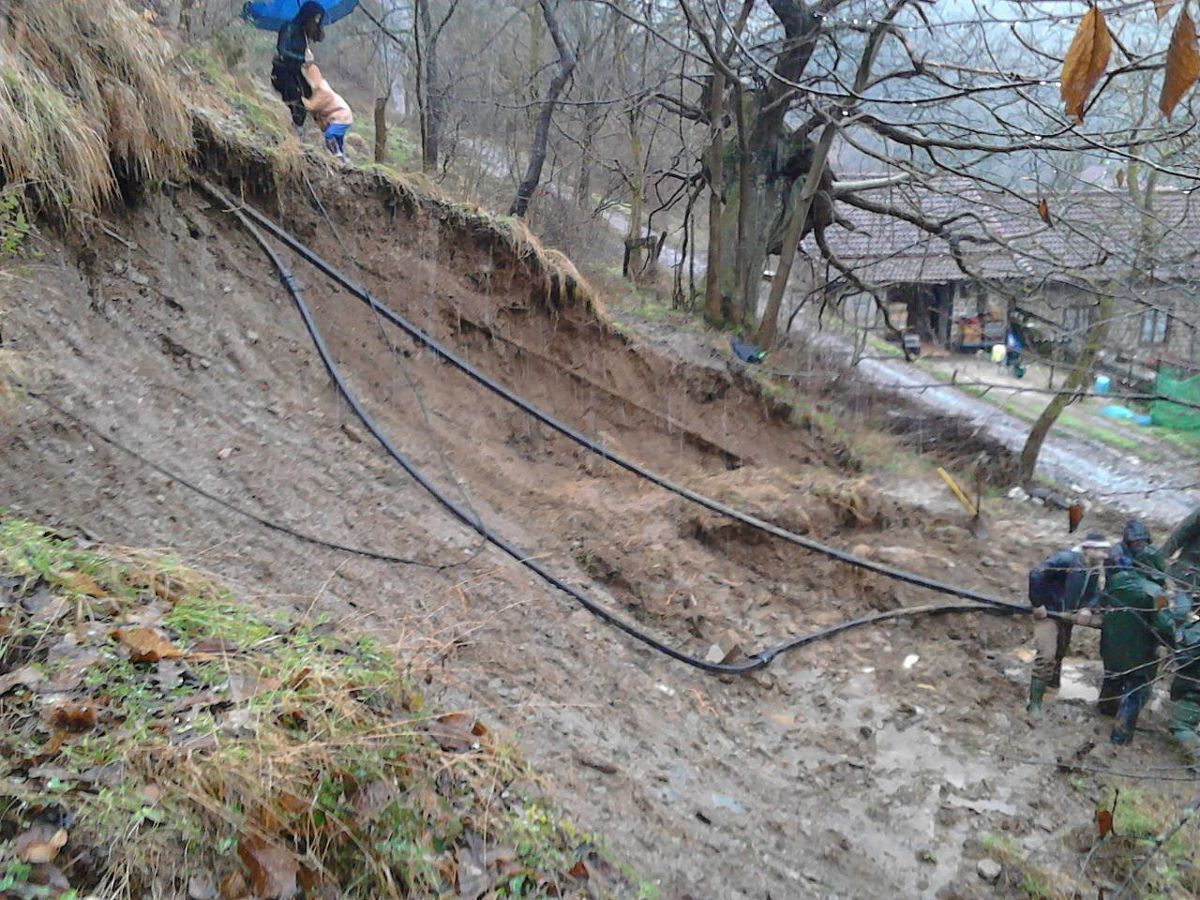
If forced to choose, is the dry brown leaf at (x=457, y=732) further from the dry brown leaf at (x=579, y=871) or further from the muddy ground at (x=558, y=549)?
the dry brown leaf at (x=579, y=871)

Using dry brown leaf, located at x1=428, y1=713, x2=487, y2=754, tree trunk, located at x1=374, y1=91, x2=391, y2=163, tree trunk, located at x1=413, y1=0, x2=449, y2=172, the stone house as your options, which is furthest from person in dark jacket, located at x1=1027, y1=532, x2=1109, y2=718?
tree trunk, located at x1=413, y1=0, x2=449, y2=172

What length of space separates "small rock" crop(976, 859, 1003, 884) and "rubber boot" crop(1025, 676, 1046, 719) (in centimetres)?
185

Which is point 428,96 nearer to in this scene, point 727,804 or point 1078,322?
point 1078,322

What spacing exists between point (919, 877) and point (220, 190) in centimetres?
701

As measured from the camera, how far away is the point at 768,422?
426 inches

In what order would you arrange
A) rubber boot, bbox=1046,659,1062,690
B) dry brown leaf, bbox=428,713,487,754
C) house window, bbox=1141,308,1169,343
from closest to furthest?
dry brown leaf, bbox=428,713,487,754
house window, bbox=1141,308,1169,343
rubber boot, bbox=1046,659,1062,690

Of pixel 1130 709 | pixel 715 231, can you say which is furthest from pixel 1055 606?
pixel 715 231

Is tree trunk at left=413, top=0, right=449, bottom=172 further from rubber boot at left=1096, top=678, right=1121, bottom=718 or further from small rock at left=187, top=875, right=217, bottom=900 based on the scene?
small rock at left=187, top=875, right=217, bottom=900

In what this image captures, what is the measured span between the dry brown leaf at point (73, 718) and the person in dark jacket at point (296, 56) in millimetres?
6911

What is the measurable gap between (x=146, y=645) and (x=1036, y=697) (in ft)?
19.2

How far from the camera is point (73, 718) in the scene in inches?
107

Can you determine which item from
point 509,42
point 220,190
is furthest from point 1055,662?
point 509,42

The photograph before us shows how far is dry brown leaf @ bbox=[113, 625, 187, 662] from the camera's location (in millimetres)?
3125

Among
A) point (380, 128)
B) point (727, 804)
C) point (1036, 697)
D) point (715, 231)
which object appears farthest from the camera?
point (715, 231)
